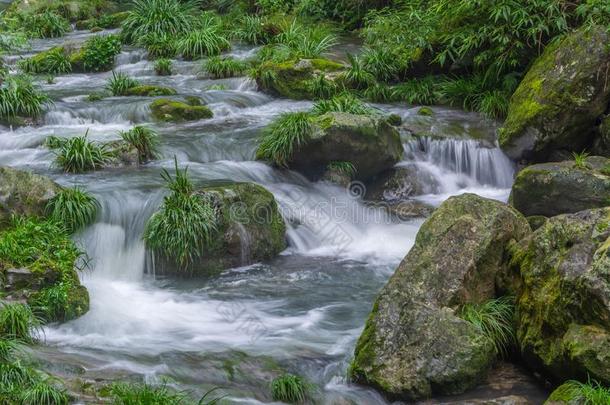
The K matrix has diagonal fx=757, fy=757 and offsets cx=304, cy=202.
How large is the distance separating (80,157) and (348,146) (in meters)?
3.59

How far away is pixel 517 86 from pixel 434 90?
1.66 m

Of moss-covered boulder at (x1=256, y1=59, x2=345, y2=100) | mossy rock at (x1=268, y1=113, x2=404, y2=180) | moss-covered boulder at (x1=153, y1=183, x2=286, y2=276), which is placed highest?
moss-covered boulder at (x1=256, y1=59, x2=345, y2=100)

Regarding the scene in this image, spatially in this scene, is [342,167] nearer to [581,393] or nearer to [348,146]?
[348,146]

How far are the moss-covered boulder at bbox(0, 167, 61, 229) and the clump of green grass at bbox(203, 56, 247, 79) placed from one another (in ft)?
24.7

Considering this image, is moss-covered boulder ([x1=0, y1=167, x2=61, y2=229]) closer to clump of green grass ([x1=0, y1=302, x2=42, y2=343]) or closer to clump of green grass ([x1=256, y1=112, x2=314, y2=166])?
clump of green grass ([x1=0, y1=302, x2=42, y2=343])

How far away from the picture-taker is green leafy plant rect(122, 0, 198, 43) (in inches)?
739

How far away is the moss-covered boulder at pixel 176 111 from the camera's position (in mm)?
12531

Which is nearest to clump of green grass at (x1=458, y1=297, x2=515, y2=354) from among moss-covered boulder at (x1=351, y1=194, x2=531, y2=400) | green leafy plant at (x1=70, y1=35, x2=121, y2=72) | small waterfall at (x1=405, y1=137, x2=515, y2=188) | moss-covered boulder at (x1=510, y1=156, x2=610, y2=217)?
moss-covered boulder at (x1=351, y1=194, x2=531, y2=400)

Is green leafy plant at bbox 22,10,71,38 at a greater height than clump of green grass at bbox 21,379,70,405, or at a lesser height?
greater

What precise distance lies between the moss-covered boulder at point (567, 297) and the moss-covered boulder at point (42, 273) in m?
3.91

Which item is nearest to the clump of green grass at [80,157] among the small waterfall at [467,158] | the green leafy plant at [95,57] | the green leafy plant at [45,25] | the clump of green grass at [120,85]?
the clump of green grass at [120,85]

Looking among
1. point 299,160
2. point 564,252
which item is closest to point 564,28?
point 299,160

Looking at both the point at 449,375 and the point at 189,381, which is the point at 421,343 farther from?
the point at 189,381

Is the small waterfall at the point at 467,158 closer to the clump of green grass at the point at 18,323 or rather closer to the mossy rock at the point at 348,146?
the mossy rock at the point at 348,146
